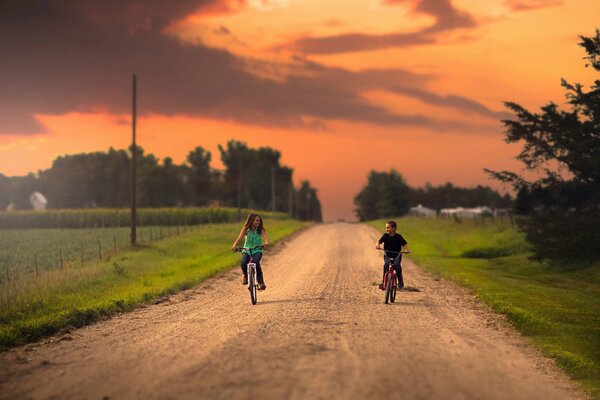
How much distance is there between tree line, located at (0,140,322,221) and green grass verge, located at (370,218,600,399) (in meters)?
101

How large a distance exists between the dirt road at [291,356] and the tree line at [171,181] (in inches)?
4880

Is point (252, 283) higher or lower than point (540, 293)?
higher

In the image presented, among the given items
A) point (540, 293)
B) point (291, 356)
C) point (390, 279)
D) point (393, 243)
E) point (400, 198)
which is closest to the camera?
point (291, 356)

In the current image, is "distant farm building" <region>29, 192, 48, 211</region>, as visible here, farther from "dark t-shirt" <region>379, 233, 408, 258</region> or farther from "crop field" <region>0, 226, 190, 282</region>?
"dark t-shirt" <region>379, 233, 408, 258</region>

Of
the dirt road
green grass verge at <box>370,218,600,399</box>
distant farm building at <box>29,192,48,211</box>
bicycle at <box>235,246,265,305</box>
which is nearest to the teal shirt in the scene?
bicycle at <box>235,246,265,305</box>

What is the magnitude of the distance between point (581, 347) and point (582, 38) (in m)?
21.8

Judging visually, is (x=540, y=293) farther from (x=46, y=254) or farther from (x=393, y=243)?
(x=46, y=254)

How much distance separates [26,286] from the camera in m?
20.5

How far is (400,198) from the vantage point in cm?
12912

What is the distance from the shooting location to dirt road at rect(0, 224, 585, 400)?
297 inches

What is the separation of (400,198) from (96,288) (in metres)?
112

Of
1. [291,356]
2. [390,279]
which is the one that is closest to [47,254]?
[390,279]

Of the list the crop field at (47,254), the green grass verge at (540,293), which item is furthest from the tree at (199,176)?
the green grass verge at (540,293)

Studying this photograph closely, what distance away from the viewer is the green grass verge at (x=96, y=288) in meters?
13.3
